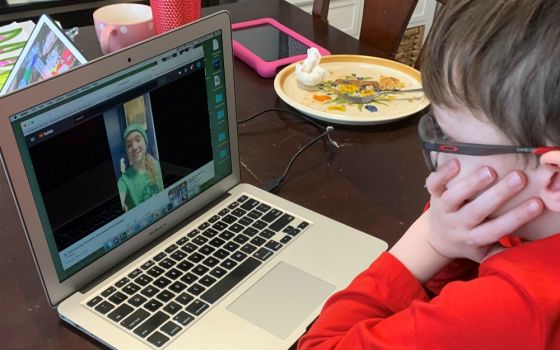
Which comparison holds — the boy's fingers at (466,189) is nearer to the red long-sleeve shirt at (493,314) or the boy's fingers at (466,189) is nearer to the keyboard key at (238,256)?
the red long-sleeve shirt at (493,314)

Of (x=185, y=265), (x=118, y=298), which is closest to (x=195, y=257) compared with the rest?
(x=185, y=265)

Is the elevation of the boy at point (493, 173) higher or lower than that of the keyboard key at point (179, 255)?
higher

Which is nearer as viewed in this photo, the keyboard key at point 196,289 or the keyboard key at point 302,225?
the keyboard key at point 196,289

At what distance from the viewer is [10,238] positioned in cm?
93

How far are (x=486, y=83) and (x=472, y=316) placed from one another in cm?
22

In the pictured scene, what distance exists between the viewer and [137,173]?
2.77ft

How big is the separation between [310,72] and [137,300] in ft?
2.32

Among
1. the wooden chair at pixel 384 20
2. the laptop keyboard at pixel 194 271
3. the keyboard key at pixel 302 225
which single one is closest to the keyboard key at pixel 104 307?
the laptop keyboard at pixel 194 271

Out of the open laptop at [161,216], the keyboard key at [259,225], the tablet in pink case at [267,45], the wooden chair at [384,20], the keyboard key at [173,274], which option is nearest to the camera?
the open laptop at [161,216]

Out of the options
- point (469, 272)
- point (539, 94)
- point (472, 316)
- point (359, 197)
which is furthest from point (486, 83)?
point (359, 197)

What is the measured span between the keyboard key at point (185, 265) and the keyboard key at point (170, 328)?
101 mm

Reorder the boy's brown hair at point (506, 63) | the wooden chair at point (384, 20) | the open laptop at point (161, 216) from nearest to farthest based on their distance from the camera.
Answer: the boy's brown hair at point (506, 63) < the open laptop at point (161, 216) < the wooden chair at point (384, 20)

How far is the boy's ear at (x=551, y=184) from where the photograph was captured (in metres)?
0.56

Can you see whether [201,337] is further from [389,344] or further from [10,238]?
[10,238]
